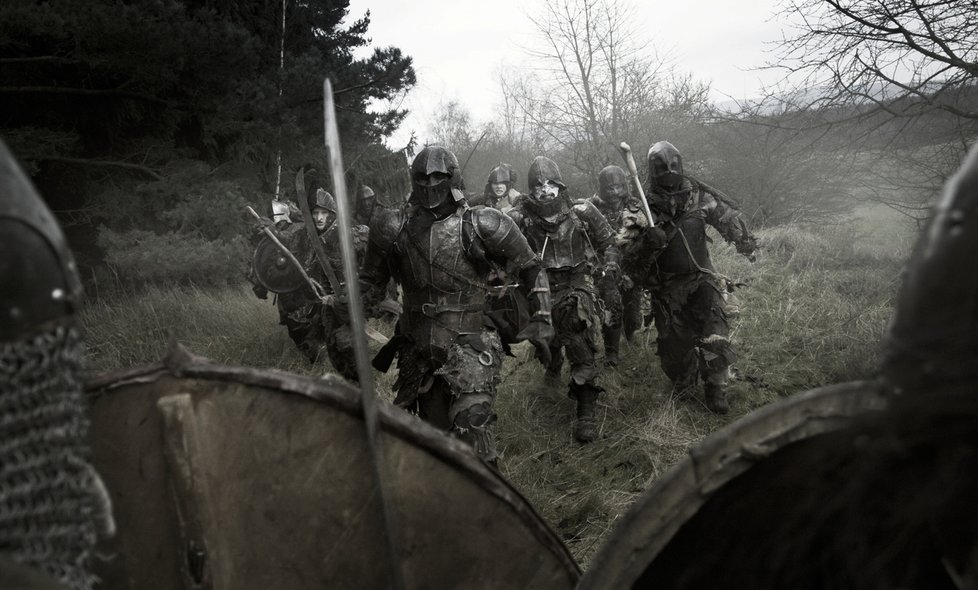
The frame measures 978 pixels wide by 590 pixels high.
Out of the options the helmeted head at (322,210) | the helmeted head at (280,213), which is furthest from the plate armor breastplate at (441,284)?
the helmeted head at (280,213)

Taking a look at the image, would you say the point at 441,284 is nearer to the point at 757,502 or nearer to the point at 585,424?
the point at 585,424

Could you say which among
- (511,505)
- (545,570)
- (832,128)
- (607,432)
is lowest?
(607,432)

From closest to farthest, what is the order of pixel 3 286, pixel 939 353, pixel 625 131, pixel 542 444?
1. pixel 939 353
2. pixel 3 286
3. pixel 542 444
4. pixel 625 131

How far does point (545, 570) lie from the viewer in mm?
1434

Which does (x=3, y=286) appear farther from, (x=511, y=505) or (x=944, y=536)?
(x=944, y=536)

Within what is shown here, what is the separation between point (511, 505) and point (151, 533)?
29.7 inches

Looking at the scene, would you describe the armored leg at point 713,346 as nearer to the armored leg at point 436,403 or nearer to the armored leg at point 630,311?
the armored leg at point 630,311

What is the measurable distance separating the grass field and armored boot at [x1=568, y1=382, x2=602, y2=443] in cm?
10

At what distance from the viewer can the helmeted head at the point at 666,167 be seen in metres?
5.15

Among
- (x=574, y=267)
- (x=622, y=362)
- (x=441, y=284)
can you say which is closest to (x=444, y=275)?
(x=441, y=284)

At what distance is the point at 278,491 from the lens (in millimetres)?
1366

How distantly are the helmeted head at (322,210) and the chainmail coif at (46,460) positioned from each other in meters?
5.89

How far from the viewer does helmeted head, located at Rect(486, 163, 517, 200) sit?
8312 millimetres

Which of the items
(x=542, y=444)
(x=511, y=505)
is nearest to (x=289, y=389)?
(x=511, y=505)
